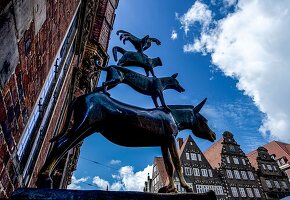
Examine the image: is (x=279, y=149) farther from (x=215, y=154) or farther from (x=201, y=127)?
(x=201, y=127)

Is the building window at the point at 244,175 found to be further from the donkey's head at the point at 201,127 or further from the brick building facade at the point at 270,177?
the donkey's head at the point at 201,127

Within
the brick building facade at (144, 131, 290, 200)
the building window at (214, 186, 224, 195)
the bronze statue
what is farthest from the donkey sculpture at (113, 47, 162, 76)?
the building window at (214, 186, 224, 195)

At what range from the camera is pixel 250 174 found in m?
31.1

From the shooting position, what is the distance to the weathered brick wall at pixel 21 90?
6.74 feet

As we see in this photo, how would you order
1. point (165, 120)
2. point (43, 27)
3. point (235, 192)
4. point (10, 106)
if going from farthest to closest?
point (235, 192) < point (43, 27) < point (165, 120) < point (10, 106)

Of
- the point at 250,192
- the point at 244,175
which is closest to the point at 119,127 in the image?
the point at 250,192

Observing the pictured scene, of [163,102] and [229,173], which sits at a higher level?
[229,173]

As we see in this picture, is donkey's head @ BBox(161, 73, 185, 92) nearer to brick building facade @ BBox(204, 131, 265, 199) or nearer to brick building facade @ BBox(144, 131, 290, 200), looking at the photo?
brick building facade @ BBox(144, 131, 290, 200)

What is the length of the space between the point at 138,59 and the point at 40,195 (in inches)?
70.9

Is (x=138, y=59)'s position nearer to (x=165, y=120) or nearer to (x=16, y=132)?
(x=165, y=120)

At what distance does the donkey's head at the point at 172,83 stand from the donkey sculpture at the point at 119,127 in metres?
0.44

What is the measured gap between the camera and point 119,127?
215 centimetres

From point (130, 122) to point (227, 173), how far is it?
3026 centimetres

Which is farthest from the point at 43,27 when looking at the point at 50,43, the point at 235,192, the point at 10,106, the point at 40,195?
the point at 235,192
